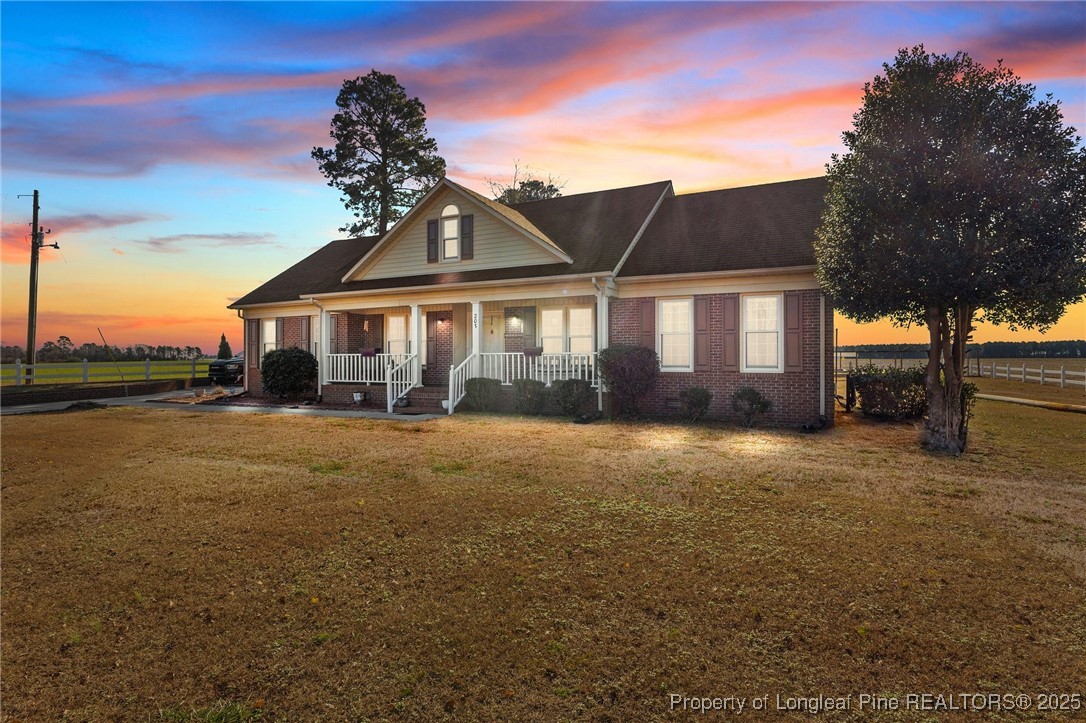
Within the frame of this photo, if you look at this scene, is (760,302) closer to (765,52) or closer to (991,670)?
(765,52)

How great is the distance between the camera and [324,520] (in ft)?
19.9

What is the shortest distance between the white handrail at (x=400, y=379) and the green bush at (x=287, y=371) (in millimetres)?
4037

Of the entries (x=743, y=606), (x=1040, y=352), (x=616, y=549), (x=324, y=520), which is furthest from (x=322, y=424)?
(x=1040, y=352)

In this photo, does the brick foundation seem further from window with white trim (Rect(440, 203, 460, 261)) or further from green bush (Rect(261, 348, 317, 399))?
window with white trim (Rect(440, 203, 460, 261))

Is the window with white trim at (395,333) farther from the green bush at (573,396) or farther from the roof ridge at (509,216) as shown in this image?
the green bush at (573,396)

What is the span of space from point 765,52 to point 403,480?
31.9ft

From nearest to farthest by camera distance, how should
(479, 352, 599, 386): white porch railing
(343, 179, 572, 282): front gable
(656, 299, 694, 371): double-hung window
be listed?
(656, 299, 694, 371): double-hung window < (479, 352, 599, 386): white porch railing < (343, 179, 572, 282): front gable

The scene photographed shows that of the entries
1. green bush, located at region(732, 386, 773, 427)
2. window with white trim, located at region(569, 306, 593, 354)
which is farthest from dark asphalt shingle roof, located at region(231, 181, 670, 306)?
green bush, located at region(732, 386, 773, 427)

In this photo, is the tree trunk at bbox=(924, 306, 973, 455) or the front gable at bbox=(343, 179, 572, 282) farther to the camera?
the front gable at bbox=(343, 179, 572, 282)

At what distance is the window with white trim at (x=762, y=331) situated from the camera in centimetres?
1445

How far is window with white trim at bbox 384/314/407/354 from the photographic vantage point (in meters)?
21.4

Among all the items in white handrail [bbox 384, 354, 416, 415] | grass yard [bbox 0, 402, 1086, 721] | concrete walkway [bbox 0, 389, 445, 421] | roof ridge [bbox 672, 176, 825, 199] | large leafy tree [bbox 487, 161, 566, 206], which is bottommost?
grass yard [bbox 0, 402, 1086, 721]

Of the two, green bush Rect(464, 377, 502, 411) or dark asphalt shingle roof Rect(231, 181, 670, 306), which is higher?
dark asphalt shingle roof Rect(231, 181, 670, 306)

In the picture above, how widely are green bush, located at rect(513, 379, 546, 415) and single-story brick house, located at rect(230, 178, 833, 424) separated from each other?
53cm
